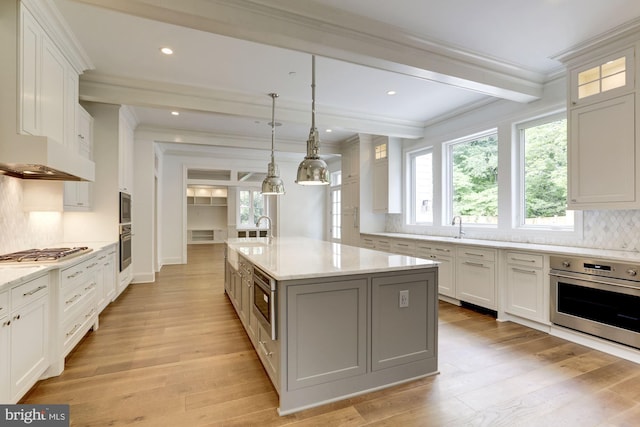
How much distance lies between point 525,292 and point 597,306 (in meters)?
0.64

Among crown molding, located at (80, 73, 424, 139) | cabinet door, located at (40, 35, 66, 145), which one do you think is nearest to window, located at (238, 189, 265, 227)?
crown molding, located at (80, 73, 424, 139)

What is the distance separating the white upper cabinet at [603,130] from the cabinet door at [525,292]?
2.68 ft

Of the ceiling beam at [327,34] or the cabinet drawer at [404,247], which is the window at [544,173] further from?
the cabinet drawer at [404,247]

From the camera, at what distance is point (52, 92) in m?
2.77

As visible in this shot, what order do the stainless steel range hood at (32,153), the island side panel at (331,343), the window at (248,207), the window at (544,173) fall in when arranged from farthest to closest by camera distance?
1. the window at (248,207)
2. the window at (544,173)
3. the stainless steel range hood at (32,153)
4. the island side panel at (331,343)

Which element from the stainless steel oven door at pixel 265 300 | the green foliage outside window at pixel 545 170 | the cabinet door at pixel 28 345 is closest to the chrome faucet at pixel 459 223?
the green foliage outside window at pixel 545 170

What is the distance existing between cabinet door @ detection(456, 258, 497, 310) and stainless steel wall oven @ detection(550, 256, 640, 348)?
2.14 ft

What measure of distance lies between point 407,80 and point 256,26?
2.15 m

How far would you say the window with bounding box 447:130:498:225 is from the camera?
4.50m

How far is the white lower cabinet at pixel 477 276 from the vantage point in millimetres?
3715

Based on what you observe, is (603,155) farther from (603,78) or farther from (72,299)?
(72,299)

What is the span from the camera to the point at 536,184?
12.9 feet

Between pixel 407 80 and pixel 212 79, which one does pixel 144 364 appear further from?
pixel 407 80

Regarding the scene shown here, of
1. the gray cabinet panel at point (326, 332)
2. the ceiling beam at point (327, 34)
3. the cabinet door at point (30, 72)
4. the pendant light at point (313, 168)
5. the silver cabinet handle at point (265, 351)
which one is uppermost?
the ceiling beam at point (327, 34)
